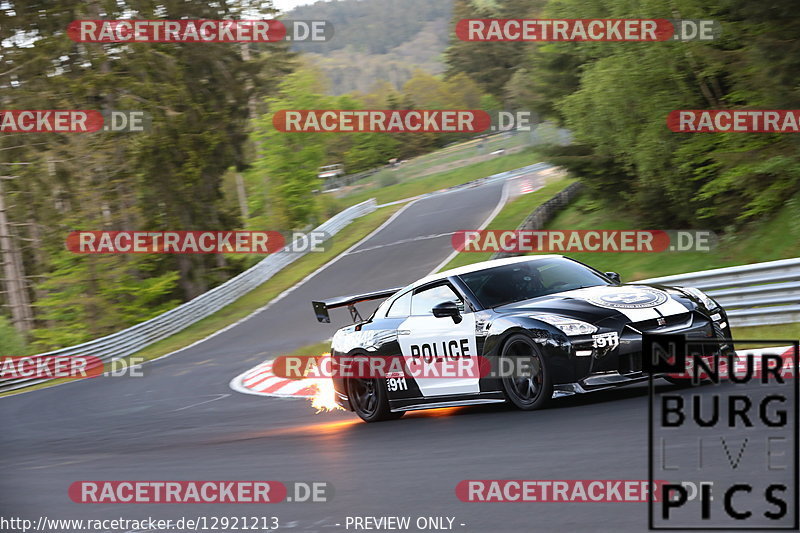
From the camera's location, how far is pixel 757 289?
12.1m

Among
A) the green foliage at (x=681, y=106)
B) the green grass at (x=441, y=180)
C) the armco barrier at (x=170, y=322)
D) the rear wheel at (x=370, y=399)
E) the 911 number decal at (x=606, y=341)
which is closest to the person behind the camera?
the 911 number decal at (x=606, y=341)

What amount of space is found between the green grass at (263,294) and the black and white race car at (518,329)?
16920 mm

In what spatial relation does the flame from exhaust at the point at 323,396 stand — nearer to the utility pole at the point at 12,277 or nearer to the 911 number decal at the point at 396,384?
the 911 number decal at the point at 396,384

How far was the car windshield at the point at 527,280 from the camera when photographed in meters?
9.09

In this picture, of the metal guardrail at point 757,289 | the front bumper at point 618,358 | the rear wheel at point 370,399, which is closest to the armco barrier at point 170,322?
the rear wheel at point 370,399

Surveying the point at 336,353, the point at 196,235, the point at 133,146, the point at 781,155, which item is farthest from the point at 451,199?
the point at 336,353

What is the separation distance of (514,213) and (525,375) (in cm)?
3216

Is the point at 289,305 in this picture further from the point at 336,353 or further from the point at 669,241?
the point at 336,353

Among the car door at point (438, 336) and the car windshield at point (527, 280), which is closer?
the car door at point (438, 336)

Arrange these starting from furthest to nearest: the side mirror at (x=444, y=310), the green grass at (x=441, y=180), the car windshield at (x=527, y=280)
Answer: the green grass at (x=441, y=180), the car windshield at (x=527, y=280), the side mirror at (x=444, y=310)

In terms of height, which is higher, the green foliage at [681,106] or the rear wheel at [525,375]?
the green foliage at [681,106]

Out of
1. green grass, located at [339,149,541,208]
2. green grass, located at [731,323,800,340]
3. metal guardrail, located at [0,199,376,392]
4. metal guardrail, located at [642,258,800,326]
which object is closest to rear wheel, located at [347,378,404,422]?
metal guardrail, located at [642,258,800,326]

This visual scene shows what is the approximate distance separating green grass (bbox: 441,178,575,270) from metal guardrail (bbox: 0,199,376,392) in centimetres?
807

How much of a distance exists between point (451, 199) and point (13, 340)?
26.2 m
